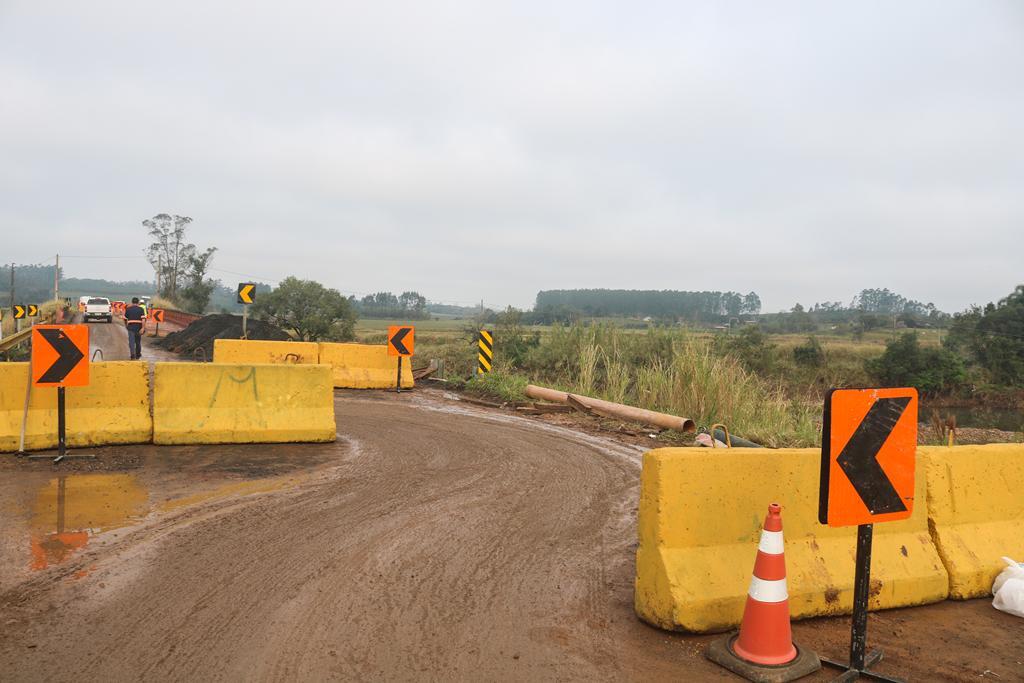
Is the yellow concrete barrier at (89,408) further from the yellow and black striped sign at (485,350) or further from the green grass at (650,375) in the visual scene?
the yellow and black striped sign at (485,350)

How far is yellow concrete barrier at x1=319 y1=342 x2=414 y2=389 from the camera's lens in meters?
17.2

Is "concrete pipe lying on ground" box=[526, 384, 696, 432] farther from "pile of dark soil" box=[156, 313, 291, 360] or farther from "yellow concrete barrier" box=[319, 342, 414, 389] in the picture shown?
"pile of dark soil" box=[156, 313, 291, 360]

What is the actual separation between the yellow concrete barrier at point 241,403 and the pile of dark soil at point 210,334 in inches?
702

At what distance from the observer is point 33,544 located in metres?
5.51

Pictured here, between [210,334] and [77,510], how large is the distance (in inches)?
945

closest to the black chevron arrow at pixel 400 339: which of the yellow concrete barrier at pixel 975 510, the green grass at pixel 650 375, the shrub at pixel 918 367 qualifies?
the green grass at pixel 650 375

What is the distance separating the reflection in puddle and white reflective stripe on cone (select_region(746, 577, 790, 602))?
4918mm

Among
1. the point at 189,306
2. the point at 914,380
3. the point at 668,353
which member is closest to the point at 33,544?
the point at 668,353

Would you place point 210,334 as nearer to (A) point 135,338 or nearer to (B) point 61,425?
(A) point 135,338

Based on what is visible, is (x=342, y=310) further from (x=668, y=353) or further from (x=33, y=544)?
(x=33, y=544)

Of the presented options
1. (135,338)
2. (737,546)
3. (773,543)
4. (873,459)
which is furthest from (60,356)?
(135,338)

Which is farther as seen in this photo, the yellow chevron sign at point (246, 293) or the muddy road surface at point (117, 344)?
the muddy road surface at point (117, 344)

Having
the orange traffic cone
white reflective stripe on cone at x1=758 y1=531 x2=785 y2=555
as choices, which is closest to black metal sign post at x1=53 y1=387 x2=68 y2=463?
the orange traffic cone

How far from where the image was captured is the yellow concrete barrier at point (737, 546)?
4.34 meters
